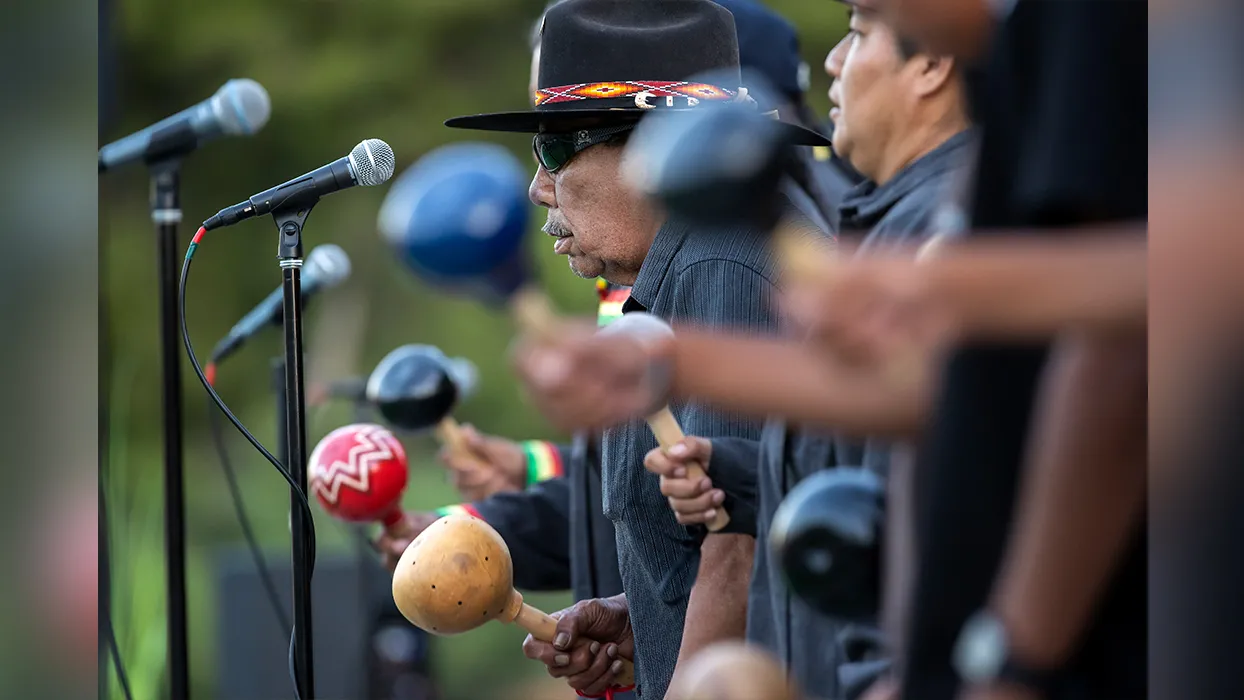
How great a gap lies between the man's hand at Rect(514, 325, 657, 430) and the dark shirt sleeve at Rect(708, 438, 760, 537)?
1042mm

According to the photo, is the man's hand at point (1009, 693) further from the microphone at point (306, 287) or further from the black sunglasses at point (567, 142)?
the microphone at point (306, 287)

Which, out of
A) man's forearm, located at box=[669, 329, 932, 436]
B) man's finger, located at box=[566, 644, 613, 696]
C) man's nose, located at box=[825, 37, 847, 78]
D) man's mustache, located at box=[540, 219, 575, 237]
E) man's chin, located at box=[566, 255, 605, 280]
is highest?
man's nose, located at box=[825, 37, 847, 78]

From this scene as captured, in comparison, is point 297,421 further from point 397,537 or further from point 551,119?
point 397,537

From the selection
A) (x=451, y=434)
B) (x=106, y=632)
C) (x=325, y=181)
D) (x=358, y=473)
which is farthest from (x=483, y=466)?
(x=325, y=181)

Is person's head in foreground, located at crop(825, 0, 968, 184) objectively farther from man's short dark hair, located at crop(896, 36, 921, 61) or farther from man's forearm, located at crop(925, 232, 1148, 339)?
man's forearm, located at crop(925, 232, 1148, 339)

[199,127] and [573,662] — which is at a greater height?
[199,127]

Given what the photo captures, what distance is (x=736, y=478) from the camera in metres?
1.91

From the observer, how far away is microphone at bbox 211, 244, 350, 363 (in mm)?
2713

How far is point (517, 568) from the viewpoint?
9.12 feet

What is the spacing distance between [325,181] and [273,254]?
3.74 feet

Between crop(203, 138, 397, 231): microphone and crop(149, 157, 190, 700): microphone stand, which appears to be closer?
crop(203, 138, 397, 231): microphone

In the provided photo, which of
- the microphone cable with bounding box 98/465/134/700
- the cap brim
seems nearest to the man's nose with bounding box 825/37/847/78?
the cap brim

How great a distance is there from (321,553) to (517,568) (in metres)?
2.07
